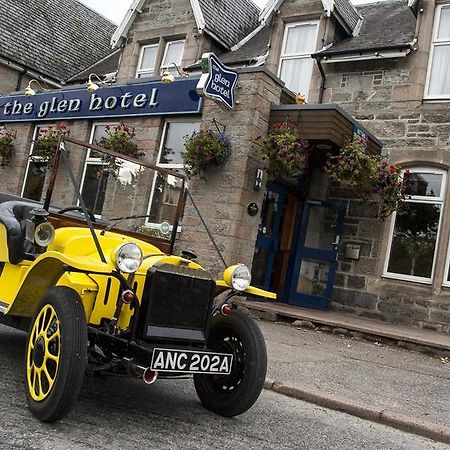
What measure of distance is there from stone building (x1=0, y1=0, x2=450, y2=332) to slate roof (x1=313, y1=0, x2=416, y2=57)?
54mm

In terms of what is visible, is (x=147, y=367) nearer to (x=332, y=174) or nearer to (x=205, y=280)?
(x=205, y=280)

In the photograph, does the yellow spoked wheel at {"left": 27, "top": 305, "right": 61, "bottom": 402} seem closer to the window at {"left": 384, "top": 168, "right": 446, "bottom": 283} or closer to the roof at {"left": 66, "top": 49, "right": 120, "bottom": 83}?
the window at {"left": 384, "top": 168, "right": 446, "bottom": 283}

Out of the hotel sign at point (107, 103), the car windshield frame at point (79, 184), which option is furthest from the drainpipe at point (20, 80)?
the car windshield frame at point (79, 184)

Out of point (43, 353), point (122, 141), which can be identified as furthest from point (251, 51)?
point (43, 353)

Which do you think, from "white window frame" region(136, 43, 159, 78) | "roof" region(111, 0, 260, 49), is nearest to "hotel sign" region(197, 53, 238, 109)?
"roof" region(111, 0, 260, 49)

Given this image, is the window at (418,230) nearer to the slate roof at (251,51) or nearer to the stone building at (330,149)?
the stone building at (330,149)

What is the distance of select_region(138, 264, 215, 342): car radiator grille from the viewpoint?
3.60 metres

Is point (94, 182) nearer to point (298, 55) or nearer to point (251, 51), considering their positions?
point (298, 55)

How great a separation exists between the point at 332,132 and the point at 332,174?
0.75 metres

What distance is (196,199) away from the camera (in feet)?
33.0

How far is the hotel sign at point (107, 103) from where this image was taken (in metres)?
11.0

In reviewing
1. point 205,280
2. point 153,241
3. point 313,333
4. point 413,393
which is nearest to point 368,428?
point 413,393

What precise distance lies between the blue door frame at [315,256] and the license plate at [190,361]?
301 inches

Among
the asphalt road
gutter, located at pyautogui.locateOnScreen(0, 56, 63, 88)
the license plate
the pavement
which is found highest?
gutter, located at pyautogui.locateOnScreen(0, 56, 63, 88)
